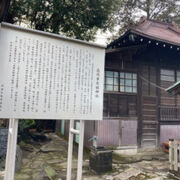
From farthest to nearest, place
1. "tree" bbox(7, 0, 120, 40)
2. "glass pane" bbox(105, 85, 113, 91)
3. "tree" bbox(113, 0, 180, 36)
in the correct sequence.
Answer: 1. "tree" bbox(113, 0, 180, 36)
2. "tree" bbox(7, 0, 120, 40)
3. "glass pane" bbox(105, 85, 113, 91)

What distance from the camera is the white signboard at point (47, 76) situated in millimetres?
2260

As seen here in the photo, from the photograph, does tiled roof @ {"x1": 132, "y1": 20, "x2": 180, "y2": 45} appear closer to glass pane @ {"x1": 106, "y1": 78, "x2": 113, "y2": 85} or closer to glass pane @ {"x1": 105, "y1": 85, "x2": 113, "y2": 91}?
glass pane @ {"x1": 106, "y1": 78, "x2": 113, "y2": 85}

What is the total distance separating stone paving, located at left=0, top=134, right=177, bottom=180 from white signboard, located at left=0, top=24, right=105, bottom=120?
134 inches

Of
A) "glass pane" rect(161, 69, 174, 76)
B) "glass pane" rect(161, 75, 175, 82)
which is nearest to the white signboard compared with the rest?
"glass pane" rect(161, 75, 175, 82)

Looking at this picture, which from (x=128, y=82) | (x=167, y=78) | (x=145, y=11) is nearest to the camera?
(x=128, y=82)

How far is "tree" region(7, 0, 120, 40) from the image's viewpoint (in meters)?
9.38

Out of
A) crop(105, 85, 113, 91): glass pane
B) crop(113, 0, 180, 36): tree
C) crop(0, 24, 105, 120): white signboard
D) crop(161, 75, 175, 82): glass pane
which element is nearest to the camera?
crop(0, 24, 105, 120): white signboard

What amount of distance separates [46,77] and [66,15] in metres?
9.33

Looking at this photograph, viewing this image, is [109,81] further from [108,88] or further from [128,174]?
[128,174]

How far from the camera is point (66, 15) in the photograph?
34.1ft

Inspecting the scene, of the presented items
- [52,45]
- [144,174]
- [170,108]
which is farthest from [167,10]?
[52,45]

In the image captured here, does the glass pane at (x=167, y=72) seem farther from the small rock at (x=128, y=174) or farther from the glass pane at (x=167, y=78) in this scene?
the small rock at (x=128, y=174)

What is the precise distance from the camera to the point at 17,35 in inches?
92.4

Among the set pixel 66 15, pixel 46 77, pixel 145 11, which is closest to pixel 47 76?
pixel 46 77
